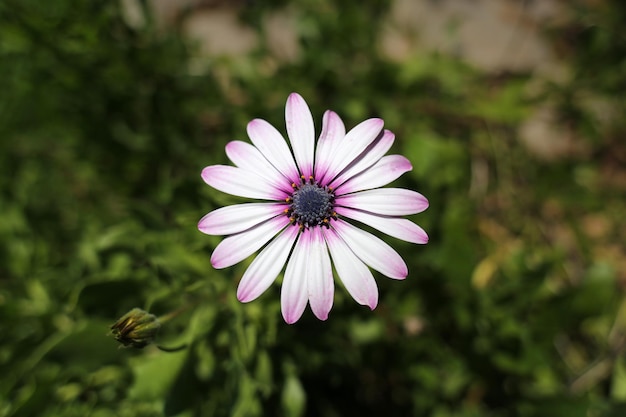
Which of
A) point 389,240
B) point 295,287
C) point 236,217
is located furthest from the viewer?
point 389,240

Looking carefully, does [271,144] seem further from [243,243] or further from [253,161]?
[243,243]

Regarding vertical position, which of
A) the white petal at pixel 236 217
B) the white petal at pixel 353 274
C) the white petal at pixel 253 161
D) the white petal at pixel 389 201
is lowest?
the white petal at pixel 353 274

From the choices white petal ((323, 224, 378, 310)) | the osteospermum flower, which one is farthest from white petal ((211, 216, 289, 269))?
white petal ((323, 224, 378, 310))

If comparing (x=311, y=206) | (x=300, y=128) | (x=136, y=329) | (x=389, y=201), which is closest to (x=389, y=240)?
(x=311, y=206)

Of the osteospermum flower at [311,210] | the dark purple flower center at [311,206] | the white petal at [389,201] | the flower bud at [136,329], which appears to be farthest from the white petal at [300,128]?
the flower bud at [136,329]

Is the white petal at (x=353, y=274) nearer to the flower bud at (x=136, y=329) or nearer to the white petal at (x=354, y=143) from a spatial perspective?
the white petal at (x=354, y=143)

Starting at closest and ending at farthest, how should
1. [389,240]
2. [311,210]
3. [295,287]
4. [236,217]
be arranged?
[295,287], [236,217], [311,210], [389,240]

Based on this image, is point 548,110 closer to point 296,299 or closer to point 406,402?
point 406,402

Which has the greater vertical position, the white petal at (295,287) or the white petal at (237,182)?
the white petal at (237,182)
